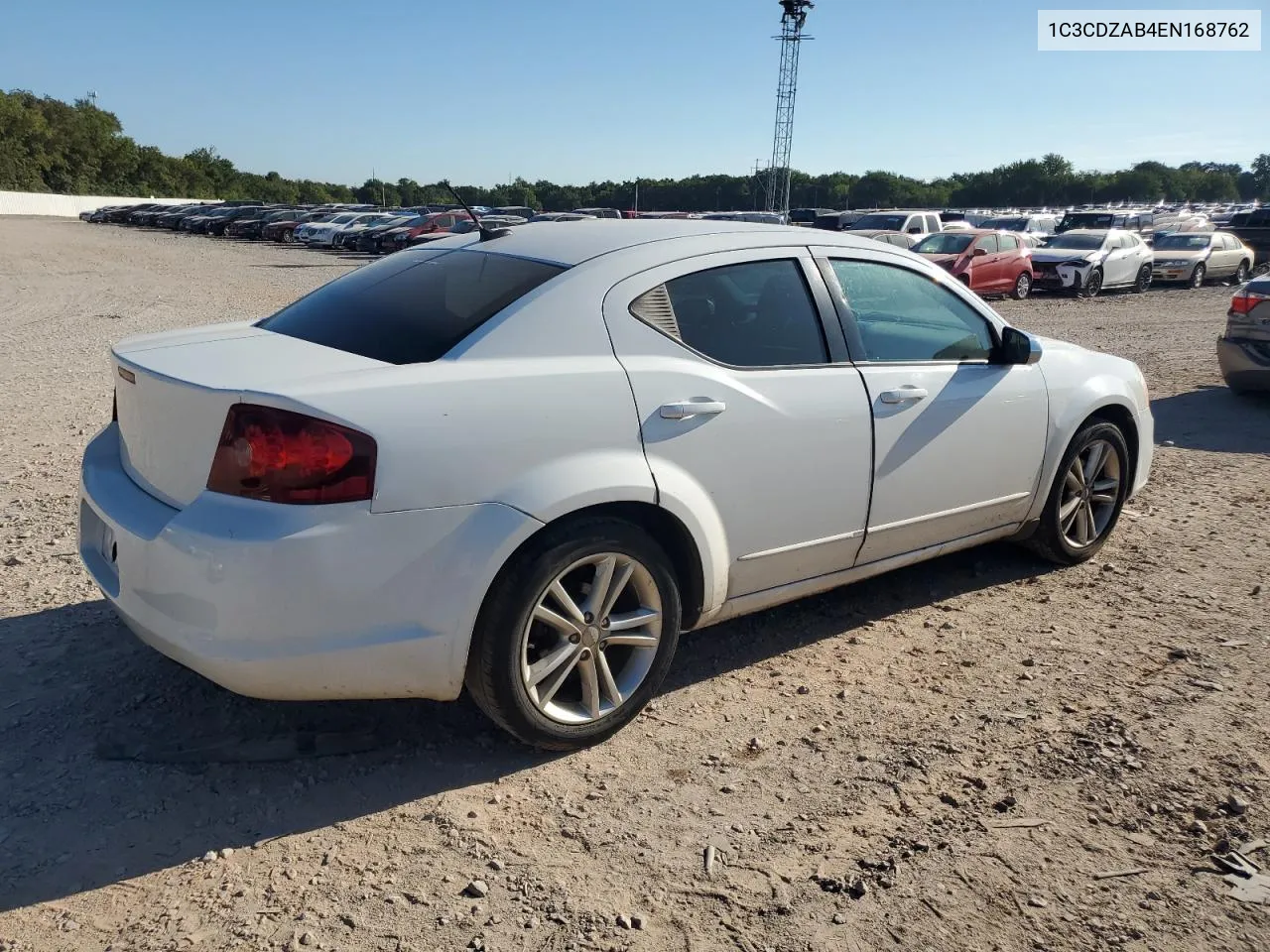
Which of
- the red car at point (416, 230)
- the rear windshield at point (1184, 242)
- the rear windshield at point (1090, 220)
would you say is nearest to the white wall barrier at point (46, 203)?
the red car at point (416, 230)

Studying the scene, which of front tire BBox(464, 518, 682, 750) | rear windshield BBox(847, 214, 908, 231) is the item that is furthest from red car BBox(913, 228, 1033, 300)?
front tire BBox(464, 518, 682, 750)

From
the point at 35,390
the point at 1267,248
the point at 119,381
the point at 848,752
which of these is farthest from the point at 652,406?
the point at 1267,248

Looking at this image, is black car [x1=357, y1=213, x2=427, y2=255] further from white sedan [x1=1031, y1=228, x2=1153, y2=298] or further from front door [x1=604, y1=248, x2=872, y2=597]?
front door [x1=604, y1=248, x2=872, y2=597]

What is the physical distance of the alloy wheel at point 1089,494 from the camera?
5008mm

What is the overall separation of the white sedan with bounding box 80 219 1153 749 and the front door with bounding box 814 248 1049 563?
0.05ft

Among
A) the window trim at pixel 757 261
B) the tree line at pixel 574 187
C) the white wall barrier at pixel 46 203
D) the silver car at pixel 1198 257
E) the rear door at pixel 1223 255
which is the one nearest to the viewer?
the window trim at pixel 757 261

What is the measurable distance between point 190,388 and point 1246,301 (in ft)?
30.5

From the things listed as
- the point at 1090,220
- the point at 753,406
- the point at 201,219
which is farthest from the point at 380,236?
the point at 753,406

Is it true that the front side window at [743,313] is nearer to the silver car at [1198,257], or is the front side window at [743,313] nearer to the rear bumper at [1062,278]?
the rear bumper at [1062,278]

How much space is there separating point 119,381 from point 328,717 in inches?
53.3

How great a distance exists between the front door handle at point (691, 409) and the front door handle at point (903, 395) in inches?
32.9

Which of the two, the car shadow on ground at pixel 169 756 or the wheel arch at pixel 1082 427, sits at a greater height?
the wheel arch at pixel 1082 427

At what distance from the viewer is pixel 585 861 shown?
9.18 feet

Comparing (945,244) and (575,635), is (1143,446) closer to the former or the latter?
(575,635)
